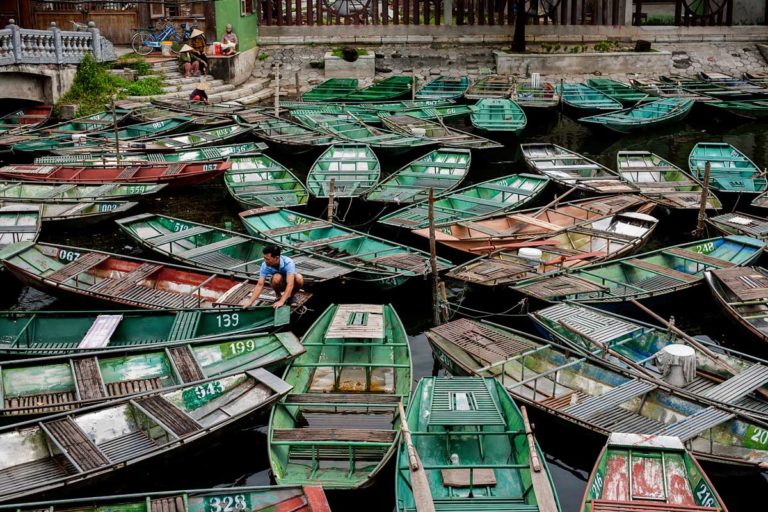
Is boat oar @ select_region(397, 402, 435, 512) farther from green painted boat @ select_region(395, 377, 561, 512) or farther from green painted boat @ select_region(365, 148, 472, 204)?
green painted boat @ select_region(365, 148, 472, 204)

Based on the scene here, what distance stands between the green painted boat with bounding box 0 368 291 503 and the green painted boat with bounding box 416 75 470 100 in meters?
22.2

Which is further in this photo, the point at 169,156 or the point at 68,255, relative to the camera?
the point at 169,156

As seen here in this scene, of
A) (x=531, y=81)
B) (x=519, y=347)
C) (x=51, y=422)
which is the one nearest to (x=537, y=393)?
(x=519, y=347)

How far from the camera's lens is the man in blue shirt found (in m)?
13.5

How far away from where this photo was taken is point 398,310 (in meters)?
15.6

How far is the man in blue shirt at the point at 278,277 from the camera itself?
44.4 feet

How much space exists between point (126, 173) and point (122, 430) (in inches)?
466

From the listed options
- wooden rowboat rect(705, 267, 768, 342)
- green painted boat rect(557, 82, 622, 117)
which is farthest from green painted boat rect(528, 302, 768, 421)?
green painted boat rect(557, 82, 622, 117)

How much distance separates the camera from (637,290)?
578 inches

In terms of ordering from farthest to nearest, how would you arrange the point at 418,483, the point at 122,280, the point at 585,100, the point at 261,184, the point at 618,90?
the point at 618,90
the point at 585,100
the point at 261,184
the point at 122,280
the point at 418,483

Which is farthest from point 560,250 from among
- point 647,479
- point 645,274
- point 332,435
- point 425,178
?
point 332,435

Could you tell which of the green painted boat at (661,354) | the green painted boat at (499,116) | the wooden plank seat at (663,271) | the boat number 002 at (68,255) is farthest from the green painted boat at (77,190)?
the green painted boat at (499,116)

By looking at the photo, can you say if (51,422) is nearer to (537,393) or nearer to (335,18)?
(537,393)

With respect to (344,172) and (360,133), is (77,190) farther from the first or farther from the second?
(360,133)
